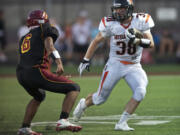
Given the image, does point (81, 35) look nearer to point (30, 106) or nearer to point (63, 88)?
point (30, 106)

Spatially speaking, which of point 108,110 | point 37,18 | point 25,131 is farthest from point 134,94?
point 108,110

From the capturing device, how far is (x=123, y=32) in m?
7.21

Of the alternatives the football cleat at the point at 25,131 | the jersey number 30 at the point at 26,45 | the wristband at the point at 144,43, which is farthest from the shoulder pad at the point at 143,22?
the football cleat at the point at 25,131

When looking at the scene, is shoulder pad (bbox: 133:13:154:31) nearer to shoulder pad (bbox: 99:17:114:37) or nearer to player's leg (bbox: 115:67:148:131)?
shoulder pad (bbox: 99:17:114:37)

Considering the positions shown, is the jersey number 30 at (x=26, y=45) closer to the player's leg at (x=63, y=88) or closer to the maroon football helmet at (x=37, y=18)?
the maroon football helmet at (x=37, y=18)

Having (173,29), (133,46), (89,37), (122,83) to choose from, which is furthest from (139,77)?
(173,29)

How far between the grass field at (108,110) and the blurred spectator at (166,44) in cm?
640

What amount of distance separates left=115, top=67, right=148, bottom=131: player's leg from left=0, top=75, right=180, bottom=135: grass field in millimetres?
171

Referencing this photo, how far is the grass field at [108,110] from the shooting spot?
7094 millimetres

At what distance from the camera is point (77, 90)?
6.98 metres

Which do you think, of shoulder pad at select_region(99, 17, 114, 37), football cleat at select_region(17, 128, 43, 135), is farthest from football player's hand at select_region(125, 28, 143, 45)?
football cleat at select_region(17, 128, 43, 135)

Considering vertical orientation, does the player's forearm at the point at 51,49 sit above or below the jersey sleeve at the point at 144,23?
below

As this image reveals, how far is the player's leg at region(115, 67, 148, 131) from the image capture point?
6941 mm

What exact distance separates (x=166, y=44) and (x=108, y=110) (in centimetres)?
1200
